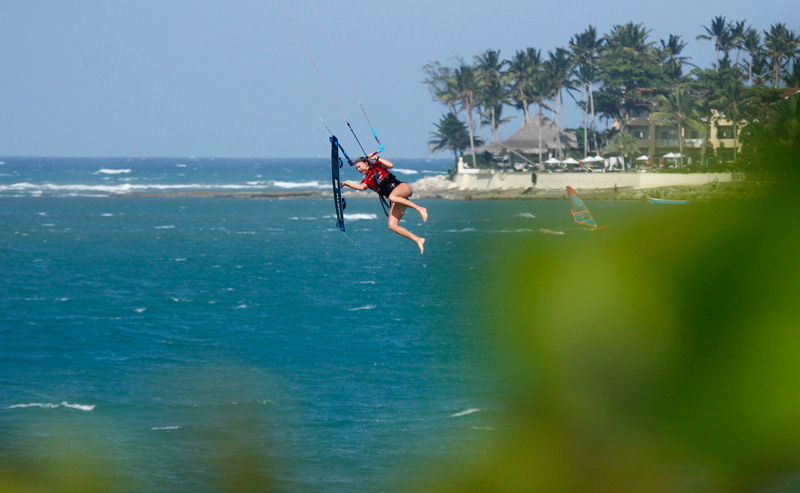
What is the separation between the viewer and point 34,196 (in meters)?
156

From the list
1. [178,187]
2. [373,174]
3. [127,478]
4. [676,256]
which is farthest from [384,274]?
[178,187]

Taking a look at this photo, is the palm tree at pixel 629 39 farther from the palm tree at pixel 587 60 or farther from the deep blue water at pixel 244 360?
the deep blue water at pixel 244 360

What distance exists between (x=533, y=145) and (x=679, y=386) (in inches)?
4262

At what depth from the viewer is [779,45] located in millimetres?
149500

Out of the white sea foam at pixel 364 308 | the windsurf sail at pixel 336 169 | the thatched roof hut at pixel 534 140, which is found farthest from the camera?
the thatched roof hut at pixel 534 140

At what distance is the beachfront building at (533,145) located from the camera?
142875mm

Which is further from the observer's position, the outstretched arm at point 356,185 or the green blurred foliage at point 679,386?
the green blurred foliage at point 679,386

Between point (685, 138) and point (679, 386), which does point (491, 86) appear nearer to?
point (685, 138)

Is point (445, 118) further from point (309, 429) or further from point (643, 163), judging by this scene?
point (309, 429)

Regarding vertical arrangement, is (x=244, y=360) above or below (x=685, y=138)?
below

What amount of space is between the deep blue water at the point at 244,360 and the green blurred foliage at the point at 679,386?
2.26 m

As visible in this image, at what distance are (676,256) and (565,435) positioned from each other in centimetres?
3533

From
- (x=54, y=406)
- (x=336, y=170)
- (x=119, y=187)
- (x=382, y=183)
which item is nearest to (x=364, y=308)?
(x=54, y=406)

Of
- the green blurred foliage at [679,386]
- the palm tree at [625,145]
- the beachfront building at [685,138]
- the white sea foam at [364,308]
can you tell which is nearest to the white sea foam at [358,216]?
the palm tree at [625,145]
